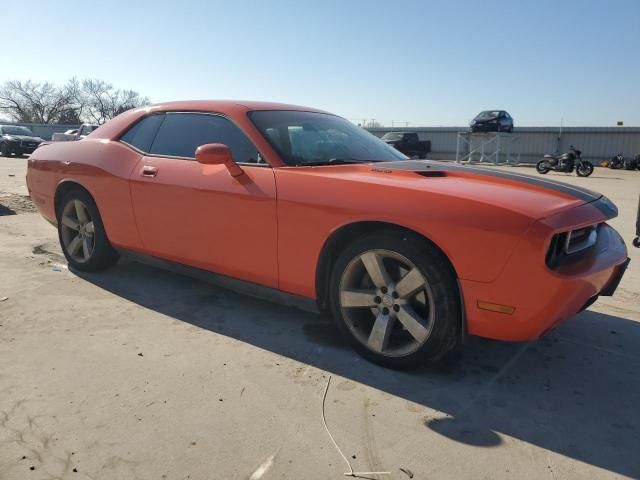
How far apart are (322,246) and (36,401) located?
5.24 ft

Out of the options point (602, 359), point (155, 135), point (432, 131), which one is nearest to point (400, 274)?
point (602, 359)

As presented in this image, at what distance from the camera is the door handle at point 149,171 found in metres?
3.69

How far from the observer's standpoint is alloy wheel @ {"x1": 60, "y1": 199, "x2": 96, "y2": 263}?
4363 mm

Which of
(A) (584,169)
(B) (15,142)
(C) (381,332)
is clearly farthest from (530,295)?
(B) (15,142)

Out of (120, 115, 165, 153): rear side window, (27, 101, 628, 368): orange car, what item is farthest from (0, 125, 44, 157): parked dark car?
(27, 101, 628, 368): orange car

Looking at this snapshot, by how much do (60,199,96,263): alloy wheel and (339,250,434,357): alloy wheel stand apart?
254 centimetres

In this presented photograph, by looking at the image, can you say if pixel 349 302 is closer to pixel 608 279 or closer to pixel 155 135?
pixel 608 279

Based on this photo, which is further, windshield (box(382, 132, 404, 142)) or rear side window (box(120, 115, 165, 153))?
windshield (box(382, 132, 404, 142))

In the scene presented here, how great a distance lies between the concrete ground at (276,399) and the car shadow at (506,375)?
0.4 inches

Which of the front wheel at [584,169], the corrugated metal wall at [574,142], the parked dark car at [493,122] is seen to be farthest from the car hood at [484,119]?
the front wheel at [584,169]

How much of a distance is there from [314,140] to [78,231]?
2.35 metres

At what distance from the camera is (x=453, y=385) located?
8.70 ft

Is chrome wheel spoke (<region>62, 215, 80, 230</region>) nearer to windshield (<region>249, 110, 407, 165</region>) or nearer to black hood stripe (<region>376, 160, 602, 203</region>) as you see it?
windshield (<region>249, 110, 407, 165</region>)

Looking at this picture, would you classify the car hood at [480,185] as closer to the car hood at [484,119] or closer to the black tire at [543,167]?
the black tire at [543,167]
